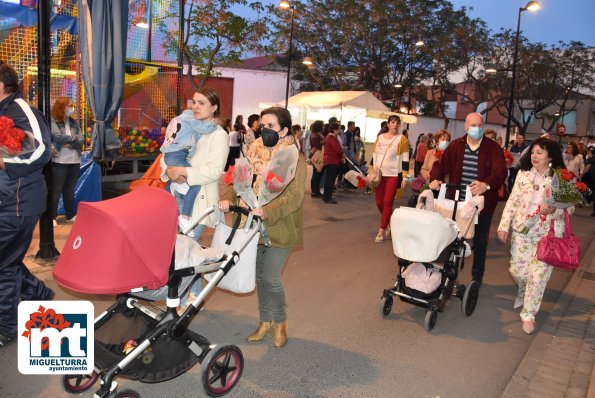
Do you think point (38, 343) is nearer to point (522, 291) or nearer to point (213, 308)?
point (213, 308)

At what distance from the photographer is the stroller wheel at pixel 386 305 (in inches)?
214

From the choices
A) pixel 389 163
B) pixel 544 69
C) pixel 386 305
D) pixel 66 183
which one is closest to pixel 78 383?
pixel 386 305

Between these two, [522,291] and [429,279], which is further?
[522,291]

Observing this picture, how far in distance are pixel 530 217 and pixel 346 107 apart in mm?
14004

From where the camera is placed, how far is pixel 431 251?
4.96 meters

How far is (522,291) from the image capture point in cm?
593

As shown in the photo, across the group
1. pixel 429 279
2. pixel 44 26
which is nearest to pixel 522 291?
pixel 429 279

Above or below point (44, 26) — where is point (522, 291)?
below

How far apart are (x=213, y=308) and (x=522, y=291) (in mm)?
3330

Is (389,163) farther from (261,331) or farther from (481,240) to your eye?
(261,331)

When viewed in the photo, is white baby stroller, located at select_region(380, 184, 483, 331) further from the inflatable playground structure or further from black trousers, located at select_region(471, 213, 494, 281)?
the inflatable playground structure

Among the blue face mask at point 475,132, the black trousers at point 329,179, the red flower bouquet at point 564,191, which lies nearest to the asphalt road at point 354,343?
the red flower bouquet at point 564,191

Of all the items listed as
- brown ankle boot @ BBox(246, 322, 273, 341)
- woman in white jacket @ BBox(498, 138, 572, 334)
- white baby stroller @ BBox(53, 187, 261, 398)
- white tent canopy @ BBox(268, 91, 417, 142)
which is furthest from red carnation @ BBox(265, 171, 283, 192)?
white tent canopy @ BBox(268, 91, 417, 142)

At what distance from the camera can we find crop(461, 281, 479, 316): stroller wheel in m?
5.60
